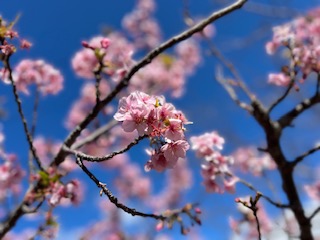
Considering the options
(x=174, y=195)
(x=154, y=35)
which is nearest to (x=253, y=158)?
(x=154, y=35)

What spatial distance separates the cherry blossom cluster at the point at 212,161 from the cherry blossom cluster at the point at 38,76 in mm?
1702

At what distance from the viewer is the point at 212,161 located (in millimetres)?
3092

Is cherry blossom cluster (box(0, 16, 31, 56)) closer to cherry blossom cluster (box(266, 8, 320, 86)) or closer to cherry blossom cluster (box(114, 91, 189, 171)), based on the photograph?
cherry blossom cluster (box(114, 91, 189, 171))

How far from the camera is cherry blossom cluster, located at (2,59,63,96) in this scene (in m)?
3.59

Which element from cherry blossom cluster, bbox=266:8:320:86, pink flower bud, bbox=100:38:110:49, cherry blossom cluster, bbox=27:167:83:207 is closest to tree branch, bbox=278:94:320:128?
cherry blossom cluster, bbox=266:8:320:86

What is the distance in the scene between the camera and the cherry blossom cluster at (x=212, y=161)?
10.1 ft

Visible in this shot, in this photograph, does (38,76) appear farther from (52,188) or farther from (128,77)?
(128,77)

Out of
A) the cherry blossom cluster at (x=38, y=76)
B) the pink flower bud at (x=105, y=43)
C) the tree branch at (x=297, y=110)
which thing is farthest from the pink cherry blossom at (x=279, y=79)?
the cherry blossom cluster at (x=38, y=76)

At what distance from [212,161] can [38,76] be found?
6.54 feet

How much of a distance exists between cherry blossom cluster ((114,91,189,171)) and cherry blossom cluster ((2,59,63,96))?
2208mm

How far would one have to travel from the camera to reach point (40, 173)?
8.70ft

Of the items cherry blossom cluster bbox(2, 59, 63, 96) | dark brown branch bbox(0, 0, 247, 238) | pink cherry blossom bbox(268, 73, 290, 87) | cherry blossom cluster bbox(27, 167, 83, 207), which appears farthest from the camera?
cherry blossom cluster bbox(2, 59, 63, 96)

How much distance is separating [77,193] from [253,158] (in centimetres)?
353

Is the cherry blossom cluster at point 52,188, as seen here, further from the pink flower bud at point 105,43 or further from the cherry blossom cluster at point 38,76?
the cherry blossom cluster at point 38,76
